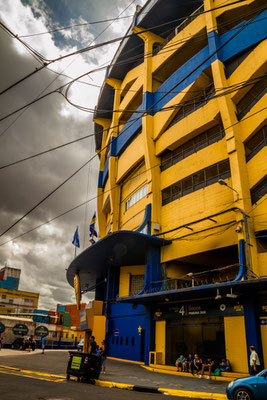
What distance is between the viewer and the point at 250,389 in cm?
912

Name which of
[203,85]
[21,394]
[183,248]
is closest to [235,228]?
[183,248]

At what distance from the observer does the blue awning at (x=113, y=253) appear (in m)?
22.0

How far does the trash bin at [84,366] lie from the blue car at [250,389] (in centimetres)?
569

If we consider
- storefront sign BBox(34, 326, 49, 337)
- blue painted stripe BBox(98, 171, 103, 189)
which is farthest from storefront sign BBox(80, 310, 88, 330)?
blue painted stripe BBox(98, 171, 103, 189)

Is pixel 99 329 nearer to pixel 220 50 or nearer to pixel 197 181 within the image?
pixel 197 181

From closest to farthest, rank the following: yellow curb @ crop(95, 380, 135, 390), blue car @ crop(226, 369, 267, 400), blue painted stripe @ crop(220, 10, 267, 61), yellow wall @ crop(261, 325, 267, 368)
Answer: blue car @ crop(226, 369, 267, 400)
yellow curb @ crop(95, 380, 135, 390)
yellow wall @ crop(261, 325, 267, 368)
blue painted stripe @ crop(220, 10, 267, 61)

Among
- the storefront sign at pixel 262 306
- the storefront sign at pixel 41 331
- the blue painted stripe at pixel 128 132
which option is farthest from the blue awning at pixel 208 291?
the storefront sign at pixel 41 331

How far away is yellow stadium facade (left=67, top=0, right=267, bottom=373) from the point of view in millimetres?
16703

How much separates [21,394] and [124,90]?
3283cm

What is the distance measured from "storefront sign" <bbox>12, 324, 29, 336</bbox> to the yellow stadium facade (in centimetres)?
1126

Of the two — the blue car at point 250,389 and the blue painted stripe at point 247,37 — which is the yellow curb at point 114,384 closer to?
the blue car at point 250,389

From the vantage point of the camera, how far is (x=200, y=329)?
17.9 metres

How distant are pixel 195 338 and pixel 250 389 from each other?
9275 millimetres

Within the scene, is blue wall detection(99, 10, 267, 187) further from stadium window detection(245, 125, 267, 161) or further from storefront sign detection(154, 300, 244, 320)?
storefront sign detection(154, 300, 244, 320)
